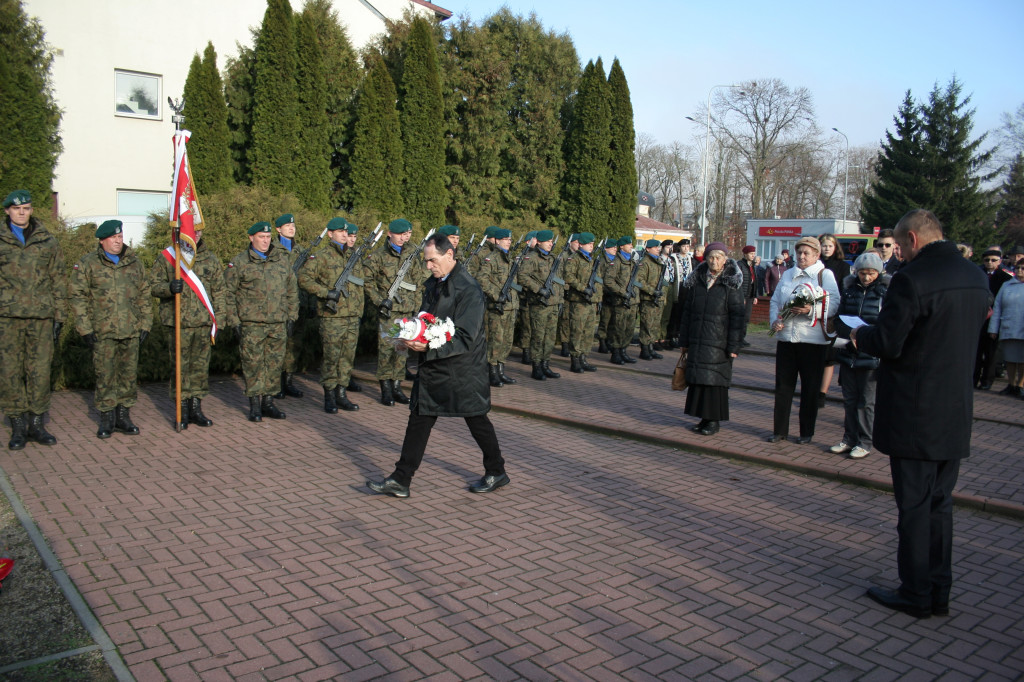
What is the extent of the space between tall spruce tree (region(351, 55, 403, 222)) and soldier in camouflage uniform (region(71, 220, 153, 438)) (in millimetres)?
13165

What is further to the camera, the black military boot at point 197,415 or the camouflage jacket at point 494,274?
the camouflage jacket at point 494,274

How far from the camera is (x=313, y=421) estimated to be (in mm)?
8875

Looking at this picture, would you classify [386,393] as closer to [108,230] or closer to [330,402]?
[330,402]

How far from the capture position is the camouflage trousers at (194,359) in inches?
A: 330

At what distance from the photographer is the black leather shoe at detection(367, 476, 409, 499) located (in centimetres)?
615

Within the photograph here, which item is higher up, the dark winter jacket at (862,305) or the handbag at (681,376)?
the dark winter jacket at (862,305)

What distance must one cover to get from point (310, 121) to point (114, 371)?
14199 mm

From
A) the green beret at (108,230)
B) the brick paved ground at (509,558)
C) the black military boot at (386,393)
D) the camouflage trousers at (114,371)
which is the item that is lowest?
the brick paved ground at (509,558)

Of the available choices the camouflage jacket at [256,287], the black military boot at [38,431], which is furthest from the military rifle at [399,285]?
the black military boot at [38,431]

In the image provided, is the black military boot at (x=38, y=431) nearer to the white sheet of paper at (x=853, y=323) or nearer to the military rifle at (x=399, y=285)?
the military rifle at (x=399, y=285)

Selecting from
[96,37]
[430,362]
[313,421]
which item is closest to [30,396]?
[313,421]

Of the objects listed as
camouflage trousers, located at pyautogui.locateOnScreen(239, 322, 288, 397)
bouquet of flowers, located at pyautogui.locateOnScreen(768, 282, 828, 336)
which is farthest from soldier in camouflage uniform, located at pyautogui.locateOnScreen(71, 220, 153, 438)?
bouquet of flowers, located at pyautogui.locateOnScreen(768, 282, 828, 336)

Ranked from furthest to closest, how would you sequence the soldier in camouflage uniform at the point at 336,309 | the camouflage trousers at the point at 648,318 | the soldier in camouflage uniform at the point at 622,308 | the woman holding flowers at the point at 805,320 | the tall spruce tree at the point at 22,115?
the tall spruce tree at the point at 22,115 → the camouflage trousers at the point at 648,318 → the soldier in camouflage uniform at the point at 622,308 → the soldier in camouflage uniform at the point at 336,309 → the woman holding flowers at the point at 805,320

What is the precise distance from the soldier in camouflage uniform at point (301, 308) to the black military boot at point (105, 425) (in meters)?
1.80
